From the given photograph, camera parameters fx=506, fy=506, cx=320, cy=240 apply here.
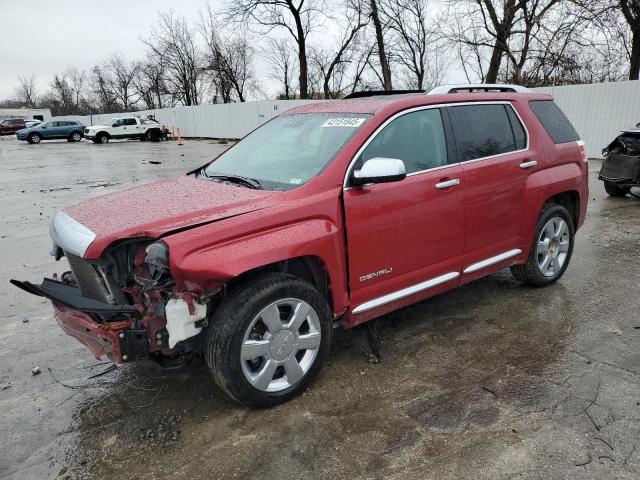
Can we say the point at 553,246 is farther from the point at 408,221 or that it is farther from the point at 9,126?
the point at 9,126

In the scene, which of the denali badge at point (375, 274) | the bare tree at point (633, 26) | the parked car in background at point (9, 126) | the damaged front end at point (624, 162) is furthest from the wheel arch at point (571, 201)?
the parked car in background at point (9, 126)

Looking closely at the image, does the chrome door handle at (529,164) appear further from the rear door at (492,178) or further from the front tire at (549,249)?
the front tire at (549,249)

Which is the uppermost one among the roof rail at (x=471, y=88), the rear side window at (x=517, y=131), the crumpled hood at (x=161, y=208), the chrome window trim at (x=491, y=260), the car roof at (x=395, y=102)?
the roof rail at (x=471, y=88)

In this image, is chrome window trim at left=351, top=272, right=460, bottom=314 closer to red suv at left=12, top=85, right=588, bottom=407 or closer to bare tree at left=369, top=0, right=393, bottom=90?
red suv at left=12, top=85, right=588, bottom=407

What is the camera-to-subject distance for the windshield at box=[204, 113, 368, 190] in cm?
340

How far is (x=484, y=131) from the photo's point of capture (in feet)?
13.7

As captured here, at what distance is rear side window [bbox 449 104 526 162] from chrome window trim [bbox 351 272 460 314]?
3.04ft

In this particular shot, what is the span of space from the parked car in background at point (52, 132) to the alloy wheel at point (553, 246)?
127 ft

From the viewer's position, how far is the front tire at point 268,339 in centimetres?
282

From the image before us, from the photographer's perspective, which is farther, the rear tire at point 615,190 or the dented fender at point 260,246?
the rear tire at point 615,190

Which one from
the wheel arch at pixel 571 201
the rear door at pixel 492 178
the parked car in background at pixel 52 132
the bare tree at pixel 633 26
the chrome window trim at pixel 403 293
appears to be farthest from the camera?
the parked car in background at pixel 52 132

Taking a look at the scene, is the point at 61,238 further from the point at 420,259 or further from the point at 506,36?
the point at 506,36

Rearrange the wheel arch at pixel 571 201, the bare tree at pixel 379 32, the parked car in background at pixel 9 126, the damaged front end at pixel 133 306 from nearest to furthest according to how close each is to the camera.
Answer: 1. the damaged front end at pixel 133 306
2. the wheel arch at pixel 571 201
3. the bare tree at pixel 379 32
4. the parked car in background at pixel 9 126

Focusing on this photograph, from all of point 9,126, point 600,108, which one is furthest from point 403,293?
point 9,126
